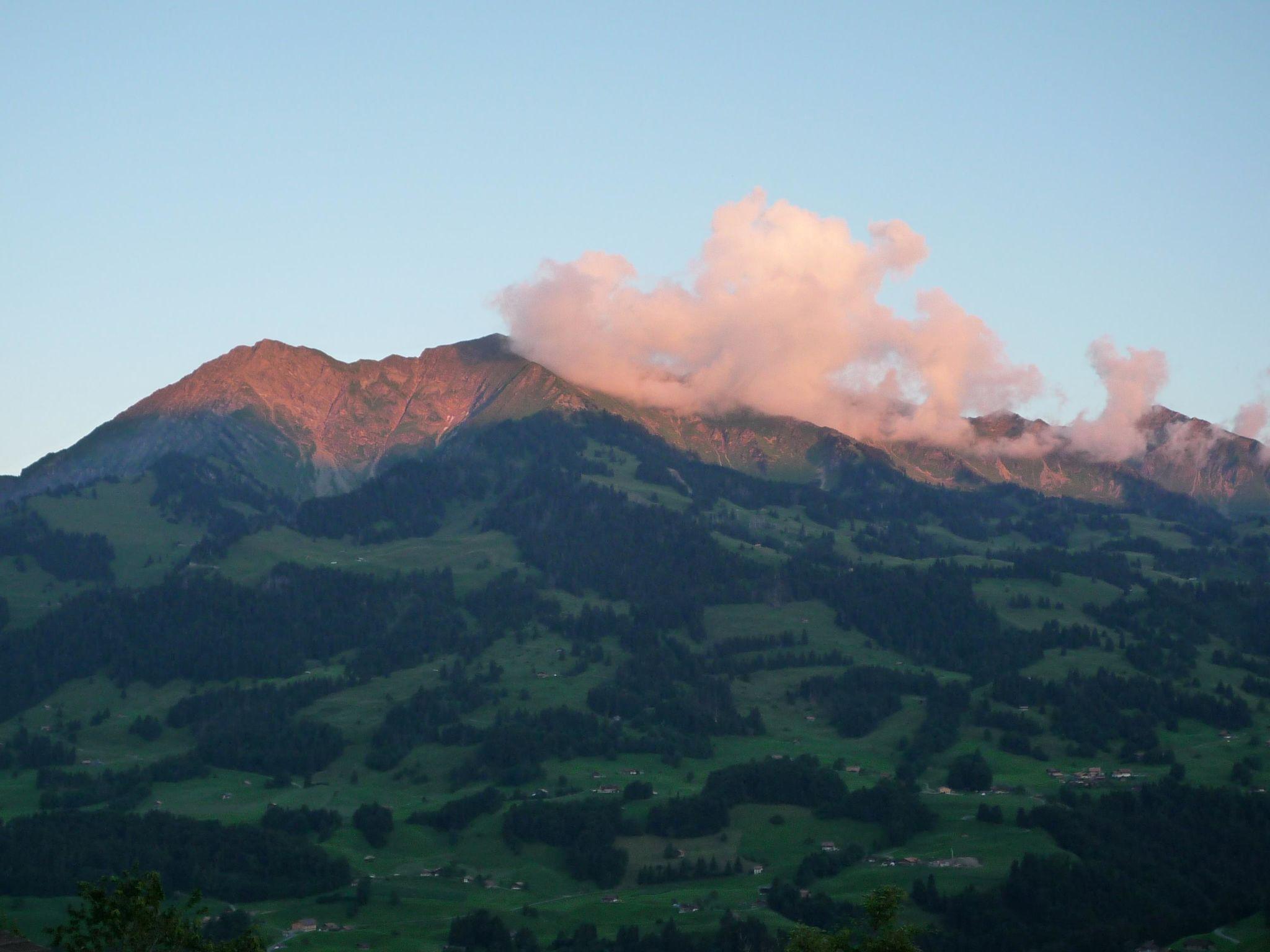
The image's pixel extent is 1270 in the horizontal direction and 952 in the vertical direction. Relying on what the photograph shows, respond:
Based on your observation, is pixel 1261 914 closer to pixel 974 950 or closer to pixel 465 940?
pixel 974 950

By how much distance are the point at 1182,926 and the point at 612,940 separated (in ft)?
241

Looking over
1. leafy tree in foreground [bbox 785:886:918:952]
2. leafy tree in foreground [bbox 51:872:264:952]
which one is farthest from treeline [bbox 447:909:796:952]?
leafy tree in foreground [bbox 51:872:264:952]

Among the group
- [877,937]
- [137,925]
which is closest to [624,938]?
[877,937]

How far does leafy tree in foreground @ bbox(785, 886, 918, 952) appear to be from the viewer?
315ft

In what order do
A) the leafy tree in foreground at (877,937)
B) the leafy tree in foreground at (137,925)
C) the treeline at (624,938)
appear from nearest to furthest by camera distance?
the leafy tree in foreground at (137,925) → the leafy tree in foreground at (877,937) → the treeline at (624,938)

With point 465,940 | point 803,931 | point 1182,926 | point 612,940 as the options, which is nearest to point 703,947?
point 612,940

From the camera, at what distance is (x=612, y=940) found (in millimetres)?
196250

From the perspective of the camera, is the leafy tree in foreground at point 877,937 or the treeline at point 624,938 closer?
the leafy tree in foreground at point 877,937

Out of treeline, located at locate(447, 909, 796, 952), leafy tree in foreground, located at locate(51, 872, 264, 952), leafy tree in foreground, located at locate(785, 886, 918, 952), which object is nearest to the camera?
leafy tree in foreground, located at locate(51, 872, 264, 952)

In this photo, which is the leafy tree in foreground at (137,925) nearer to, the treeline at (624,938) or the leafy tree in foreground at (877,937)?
the leafy tree in foreground at (877,937)

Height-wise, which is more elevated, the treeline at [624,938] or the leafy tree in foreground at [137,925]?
the leafy tree in foreground at [137,925]

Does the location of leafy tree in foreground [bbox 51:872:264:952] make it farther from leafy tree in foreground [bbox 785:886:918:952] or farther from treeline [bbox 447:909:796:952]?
treeline [bbox 447:909:796:952]

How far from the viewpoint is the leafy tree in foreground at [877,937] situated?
3775 inches

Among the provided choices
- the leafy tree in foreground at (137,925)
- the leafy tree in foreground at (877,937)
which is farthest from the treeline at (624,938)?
the leafy tree in foreground at (137,925)
